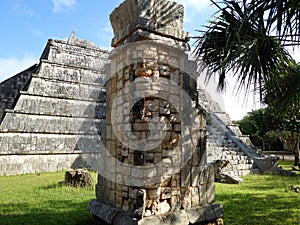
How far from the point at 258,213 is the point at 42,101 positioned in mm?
10203

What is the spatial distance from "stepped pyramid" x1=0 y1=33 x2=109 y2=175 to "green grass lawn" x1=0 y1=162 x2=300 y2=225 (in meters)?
2.40

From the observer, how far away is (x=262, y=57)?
175 inches

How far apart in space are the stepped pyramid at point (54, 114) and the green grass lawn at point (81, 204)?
240 cm

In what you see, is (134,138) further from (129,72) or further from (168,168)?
(129,72)

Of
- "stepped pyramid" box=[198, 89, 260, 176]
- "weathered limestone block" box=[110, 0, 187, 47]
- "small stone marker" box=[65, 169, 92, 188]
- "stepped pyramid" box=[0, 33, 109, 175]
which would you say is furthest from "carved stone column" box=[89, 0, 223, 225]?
"stepped pyramid" box=[0, 33, 109, 175]

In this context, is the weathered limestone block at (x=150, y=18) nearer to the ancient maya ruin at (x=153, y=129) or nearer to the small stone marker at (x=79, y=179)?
the ancient maya ruin at (x=153, y=129)

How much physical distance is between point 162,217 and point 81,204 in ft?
8.64

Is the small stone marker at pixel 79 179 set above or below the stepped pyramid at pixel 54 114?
below

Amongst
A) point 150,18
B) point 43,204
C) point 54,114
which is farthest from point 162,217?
point 54,114

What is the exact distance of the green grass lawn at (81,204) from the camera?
13.9 ft

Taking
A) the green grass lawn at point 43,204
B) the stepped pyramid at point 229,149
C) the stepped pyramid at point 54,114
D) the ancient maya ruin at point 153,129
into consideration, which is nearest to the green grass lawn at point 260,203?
the ancient maya ruin at point 153,129

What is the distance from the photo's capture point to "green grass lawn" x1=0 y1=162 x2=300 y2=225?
4.24m

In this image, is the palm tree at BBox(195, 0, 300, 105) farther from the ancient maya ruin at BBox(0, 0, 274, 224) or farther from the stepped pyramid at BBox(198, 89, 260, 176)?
the stepped pyramid at BBox(198, 89, 260, 176)

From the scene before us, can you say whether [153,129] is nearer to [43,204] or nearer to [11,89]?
[43,204]
